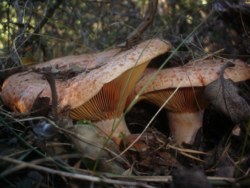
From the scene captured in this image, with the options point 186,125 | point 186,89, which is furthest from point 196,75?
point 186,125

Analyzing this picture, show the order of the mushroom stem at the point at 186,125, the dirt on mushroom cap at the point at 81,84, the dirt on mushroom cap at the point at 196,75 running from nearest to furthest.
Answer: the dirt on mushroom cap at the point at 81,84 → the dirt on mushroom cap at the point at 196,75 → the mushroom stem at the point at 186,125

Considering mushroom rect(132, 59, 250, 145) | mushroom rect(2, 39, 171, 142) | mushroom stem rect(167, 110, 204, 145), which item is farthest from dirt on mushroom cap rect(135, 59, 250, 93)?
mushroom stem rect(167, 110, 204, 145)

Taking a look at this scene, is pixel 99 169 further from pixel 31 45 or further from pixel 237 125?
pixel 31 45

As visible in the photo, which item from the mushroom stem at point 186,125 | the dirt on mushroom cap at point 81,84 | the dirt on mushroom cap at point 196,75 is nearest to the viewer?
the dirt on mushroom cap at point 81,84

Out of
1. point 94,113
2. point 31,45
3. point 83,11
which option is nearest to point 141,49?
point 94,113

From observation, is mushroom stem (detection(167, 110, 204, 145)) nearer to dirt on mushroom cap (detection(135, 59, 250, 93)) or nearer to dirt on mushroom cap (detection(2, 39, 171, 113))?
dirt on mushroom cap (detection(135, 59, 250, 93))

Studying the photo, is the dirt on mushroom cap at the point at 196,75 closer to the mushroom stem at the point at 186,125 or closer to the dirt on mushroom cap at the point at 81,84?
the dirt on mushroom cap at the point at 81,84

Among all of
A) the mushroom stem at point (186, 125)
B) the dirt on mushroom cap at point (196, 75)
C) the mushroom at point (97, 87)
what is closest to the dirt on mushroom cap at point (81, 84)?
the mushroom at point (97, 87)
